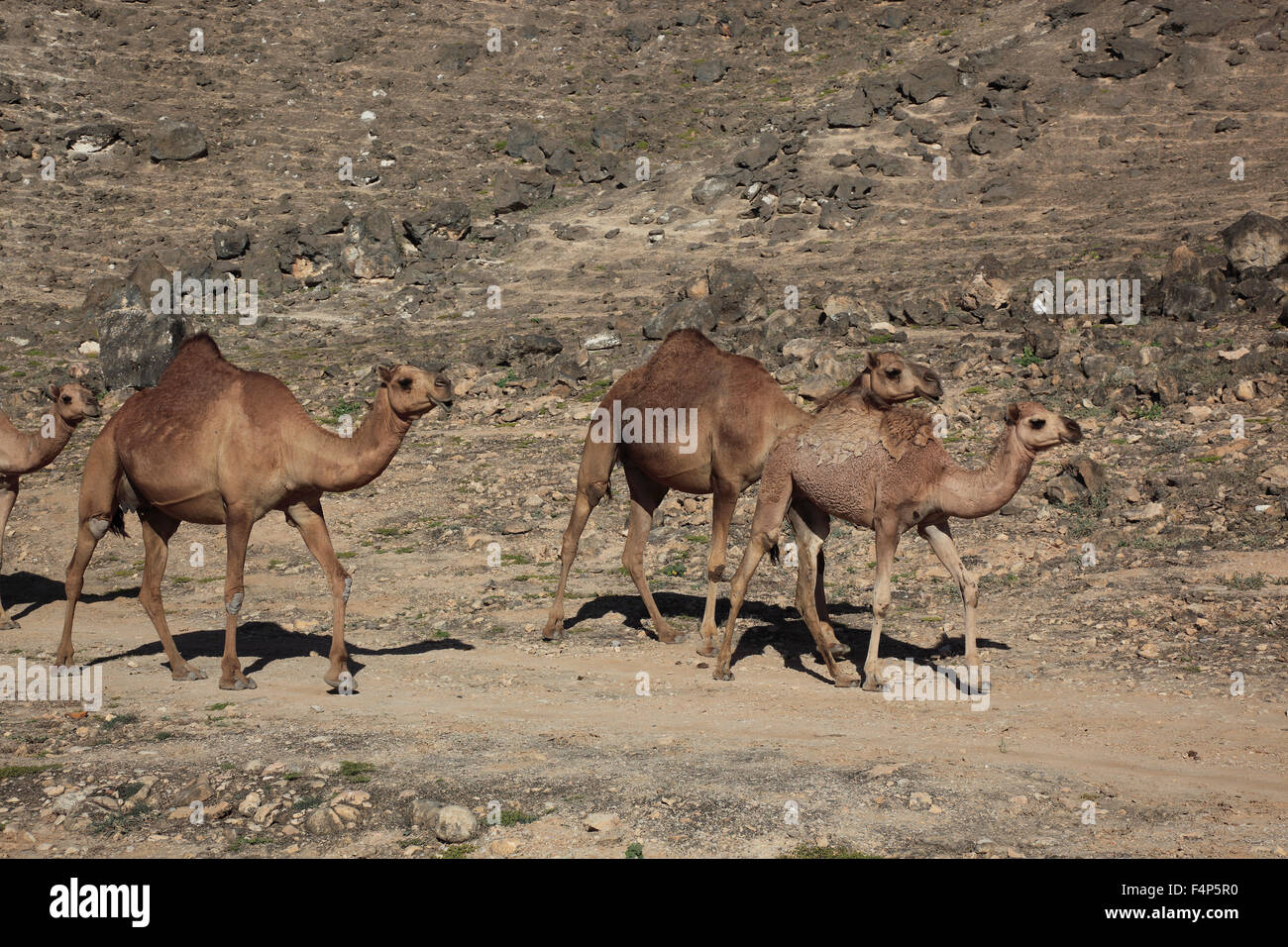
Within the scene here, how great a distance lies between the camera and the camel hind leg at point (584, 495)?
602 inches

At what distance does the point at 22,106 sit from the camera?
42.8 m

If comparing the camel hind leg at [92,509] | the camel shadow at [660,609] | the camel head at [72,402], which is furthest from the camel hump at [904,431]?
the camel head at [72,402]

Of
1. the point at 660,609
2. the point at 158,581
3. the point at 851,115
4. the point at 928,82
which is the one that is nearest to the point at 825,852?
the point at 660,609

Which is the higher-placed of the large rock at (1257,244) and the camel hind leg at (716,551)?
the large rock at (1257,244)

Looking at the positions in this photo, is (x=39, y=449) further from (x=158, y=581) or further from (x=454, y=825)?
(x=454, y=825)

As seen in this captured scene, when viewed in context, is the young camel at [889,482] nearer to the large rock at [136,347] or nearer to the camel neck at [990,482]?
the camel neck at [990,482]

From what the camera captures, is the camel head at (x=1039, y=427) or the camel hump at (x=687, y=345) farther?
the camel hump at (x=687, y=345)

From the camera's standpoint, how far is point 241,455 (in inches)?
506

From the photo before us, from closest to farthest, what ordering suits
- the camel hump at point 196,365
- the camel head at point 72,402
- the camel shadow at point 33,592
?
the camel hump at point 196,365
the camel head at point 72,402
the camel shadow at point 33,592

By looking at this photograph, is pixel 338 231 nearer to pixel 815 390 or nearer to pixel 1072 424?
pixel 815 390

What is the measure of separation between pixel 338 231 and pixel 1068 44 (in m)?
23.5

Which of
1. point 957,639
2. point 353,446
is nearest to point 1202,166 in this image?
point 957,639

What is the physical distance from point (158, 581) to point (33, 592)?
18.9 ft

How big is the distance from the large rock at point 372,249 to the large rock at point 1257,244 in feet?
68.7
